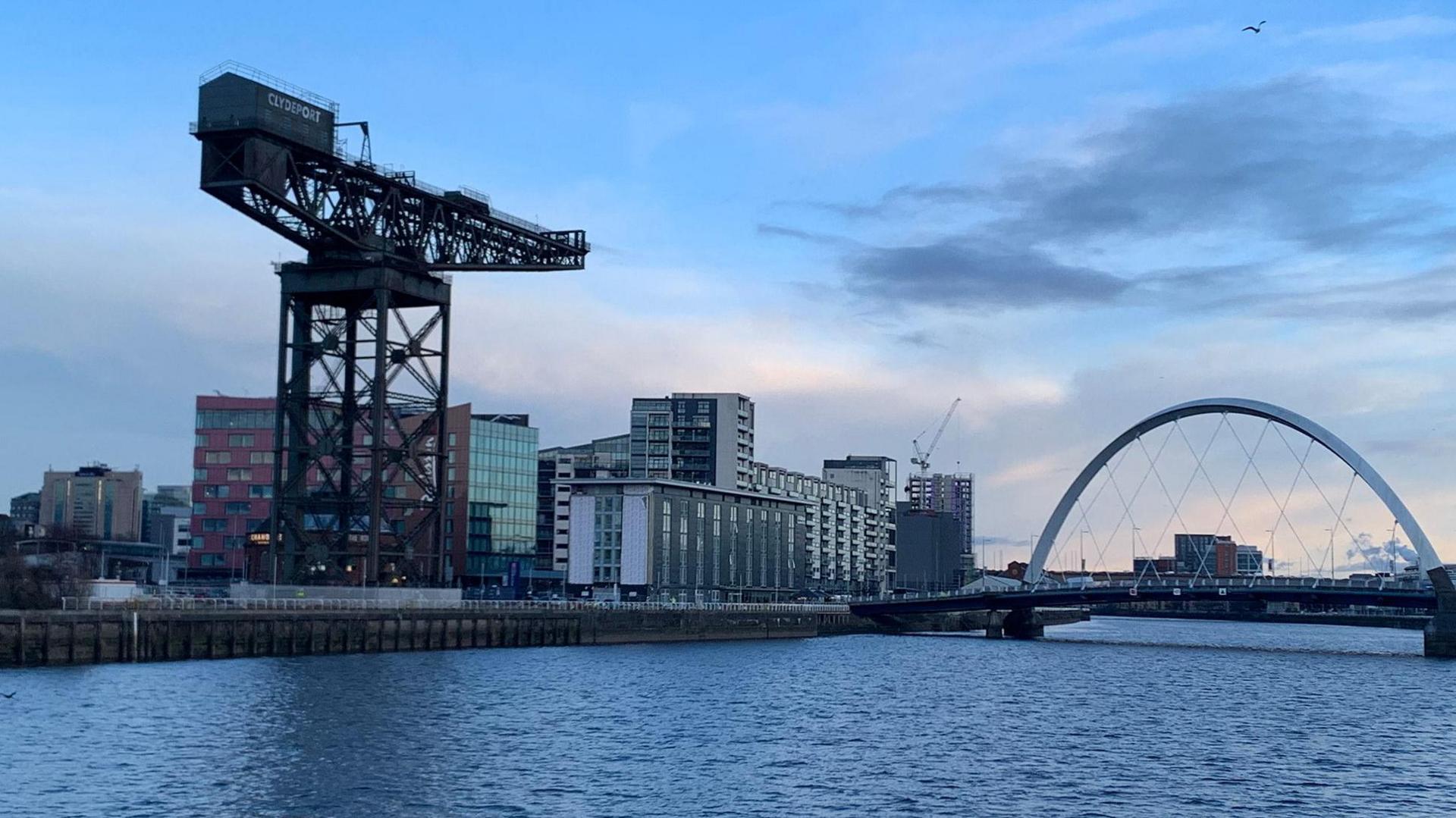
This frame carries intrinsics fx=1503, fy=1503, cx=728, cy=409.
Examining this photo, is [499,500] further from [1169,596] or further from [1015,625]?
[1169,596]

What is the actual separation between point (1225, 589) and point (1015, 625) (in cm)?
4168

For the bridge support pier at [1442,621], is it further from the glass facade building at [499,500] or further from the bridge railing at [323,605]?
the glass facade building at [499,500]

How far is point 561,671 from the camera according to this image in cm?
8812

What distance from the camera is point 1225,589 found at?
403 ft

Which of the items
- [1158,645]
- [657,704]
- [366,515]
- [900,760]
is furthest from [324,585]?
[1158,645]

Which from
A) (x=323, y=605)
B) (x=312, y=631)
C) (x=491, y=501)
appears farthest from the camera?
(x=491, y=501)

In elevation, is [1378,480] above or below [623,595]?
above

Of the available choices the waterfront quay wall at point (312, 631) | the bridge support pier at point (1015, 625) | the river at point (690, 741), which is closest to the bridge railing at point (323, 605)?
the waterfront quay wall at point (312, 631)

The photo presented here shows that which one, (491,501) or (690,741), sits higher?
(491,501)

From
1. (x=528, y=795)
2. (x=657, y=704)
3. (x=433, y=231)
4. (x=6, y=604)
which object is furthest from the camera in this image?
(x=433, y=231)

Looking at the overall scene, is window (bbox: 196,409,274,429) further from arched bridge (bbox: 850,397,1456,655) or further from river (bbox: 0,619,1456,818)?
river (bbox: 0,619,1456,818)

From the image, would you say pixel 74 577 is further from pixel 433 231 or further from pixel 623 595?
pixel 623 595

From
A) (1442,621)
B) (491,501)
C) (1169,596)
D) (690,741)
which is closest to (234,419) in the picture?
(491,501)

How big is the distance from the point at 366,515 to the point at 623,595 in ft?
192
